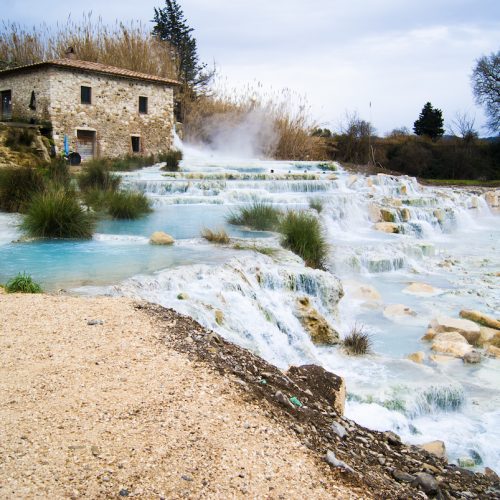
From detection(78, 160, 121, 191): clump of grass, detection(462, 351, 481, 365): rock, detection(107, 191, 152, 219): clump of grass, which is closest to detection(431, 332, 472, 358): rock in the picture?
detection(462, 351, 481, 365): rock

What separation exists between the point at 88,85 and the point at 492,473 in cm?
2001

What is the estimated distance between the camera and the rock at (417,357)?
20.2 ft

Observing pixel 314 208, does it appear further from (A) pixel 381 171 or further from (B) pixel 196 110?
(B) pixel 196 110

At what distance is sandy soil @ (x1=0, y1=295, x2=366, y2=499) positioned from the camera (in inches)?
104

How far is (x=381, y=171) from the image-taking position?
885 inches

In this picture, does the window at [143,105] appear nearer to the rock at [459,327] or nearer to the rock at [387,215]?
the rock at [387,215]

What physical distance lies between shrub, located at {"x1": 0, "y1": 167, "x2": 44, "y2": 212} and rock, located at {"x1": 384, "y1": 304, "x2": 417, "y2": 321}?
23.1ft

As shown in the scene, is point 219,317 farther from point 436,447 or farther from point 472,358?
point 472,358

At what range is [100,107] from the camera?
21625mm

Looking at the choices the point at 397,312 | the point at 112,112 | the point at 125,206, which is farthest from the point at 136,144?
the point at 397,312

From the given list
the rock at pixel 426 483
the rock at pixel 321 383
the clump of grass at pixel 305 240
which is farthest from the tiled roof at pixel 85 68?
the rock at pixel 426 483

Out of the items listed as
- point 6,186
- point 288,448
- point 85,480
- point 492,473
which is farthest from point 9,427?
point 6,186

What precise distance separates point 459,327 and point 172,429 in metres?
4.66

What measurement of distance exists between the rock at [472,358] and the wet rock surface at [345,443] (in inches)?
93.1
